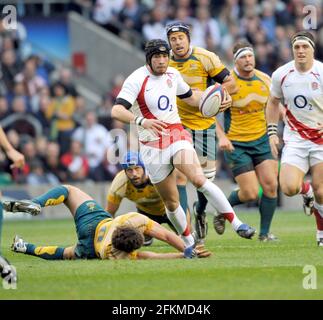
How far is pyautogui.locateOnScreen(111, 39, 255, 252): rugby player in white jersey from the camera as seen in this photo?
1338 cm

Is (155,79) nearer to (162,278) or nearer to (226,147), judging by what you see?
(226,147)

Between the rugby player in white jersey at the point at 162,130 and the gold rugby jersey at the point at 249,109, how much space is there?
258 centimetres

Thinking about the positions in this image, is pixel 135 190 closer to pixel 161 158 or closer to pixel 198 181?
pixel 161 158

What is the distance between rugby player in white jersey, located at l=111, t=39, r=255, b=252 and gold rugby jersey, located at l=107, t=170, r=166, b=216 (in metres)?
1.74

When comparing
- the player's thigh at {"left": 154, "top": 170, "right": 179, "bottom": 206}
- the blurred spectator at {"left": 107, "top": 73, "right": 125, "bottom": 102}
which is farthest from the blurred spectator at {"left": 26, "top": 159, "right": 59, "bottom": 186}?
the player's thigh at {"left": 154, "top": 170, "right": 179, "bottom": 206}

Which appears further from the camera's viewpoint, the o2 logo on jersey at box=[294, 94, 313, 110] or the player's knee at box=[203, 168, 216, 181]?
the player's knee at box=[203, 168, 216, 181]

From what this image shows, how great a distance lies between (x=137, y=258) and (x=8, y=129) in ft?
39.9

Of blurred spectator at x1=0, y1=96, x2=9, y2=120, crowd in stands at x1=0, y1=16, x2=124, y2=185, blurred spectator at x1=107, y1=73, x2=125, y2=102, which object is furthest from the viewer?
blurred spectator at x1=107, y1=73, x2=125, y2=102

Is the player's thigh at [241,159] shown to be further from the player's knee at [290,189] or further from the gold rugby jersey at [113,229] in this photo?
the gold rugby jersey at [113,229]

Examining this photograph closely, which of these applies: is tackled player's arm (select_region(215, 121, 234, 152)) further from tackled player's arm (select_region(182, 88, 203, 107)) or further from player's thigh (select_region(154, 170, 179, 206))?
player's thigh (select_region(154, 170, 179, 206))

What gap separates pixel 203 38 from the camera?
92.6ft

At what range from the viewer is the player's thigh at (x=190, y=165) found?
1327 cm
